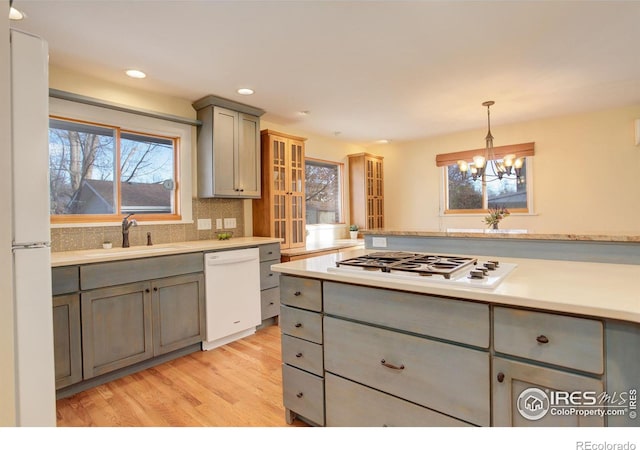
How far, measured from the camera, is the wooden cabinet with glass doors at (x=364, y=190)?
5.39 m

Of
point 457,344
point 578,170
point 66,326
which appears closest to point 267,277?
point 66,326

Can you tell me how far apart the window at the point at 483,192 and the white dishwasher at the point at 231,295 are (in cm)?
317

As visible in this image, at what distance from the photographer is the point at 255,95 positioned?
10.8 ft

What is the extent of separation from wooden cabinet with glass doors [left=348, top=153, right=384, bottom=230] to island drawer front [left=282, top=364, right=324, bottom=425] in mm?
3720

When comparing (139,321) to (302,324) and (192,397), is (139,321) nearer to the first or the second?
(192,397)

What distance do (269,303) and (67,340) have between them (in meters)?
1.74

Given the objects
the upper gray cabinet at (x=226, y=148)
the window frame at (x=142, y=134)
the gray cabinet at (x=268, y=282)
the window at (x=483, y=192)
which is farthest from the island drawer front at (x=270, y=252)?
the window at (x=483, y=192)

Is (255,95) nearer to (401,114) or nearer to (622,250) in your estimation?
(401,114)

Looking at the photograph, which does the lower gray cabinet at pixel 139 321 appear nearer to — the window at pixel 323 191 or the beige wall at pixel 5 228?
the beige wall at pixel 5 228

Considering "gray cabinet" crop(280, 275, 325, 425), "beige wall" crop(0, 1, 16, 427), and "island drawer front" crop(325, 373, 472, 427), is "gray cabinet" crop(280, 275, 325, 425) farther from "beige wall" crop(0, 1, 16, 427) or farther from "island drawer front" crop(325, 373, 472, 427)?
"beige wall" crop(0, 1, 16, 427)

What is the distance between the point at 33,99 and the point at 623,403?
2.45 m

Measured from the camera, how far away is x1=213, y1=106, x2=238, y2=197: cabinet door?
131 inches

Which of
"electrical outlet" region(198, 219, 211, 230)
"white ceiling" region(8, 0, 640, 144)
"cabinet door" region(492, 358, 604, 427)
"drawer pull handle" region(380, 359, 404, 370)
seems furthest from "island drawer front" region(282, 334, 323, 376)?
"electrical outlet" region(198, 219, 211, 230)

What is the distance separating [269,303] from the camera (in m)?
3.49
